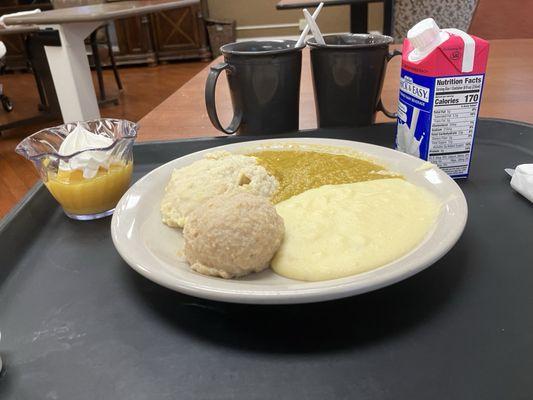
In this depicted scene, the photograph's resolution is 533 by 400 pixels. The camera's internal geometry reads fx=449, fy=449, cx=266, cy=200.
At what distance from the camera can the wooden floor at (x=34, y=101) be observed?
93.7 inches

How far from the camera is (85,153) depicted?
0.67 meters

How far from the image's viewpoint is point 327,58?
0.81 metres

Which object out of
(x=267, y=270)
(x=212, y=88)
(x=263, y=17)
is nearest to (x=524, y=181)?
(x=267, y=270)

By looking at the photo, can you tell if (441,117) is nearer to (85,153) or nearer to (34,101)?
(85,153)

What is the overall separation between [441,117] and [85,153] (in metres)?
0.53

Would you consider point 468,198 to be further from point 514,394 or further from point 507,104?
point 507,104

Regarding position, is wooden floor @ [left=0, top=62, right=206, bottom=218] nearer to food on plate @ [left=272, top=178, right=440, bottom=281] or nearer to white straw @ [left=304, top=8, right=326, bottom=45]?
white straw @ [left=304, top=8, right=326, bottom=45]

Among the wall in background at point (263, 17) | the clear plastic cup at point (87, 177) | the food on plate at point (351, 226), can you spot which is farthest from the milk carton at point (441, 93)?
the wall in background at point (263, 17)

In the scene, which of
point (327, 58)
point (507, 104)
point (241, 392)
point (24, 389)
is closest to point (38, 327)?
point (24, 389)

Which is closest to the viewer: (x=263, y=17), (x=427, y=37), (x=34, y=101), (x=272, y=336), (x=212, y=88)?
(x=272, y=336)

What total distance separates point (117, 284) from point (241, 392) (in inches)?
8.6

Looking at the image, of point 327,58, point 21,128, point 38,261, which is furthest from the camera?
point 21,128

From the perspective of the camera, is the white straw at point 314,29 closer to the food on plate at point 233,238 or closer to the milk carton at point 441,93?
the milk carton at point 441,93

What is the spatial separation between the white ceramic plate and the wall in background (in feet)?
13.8
